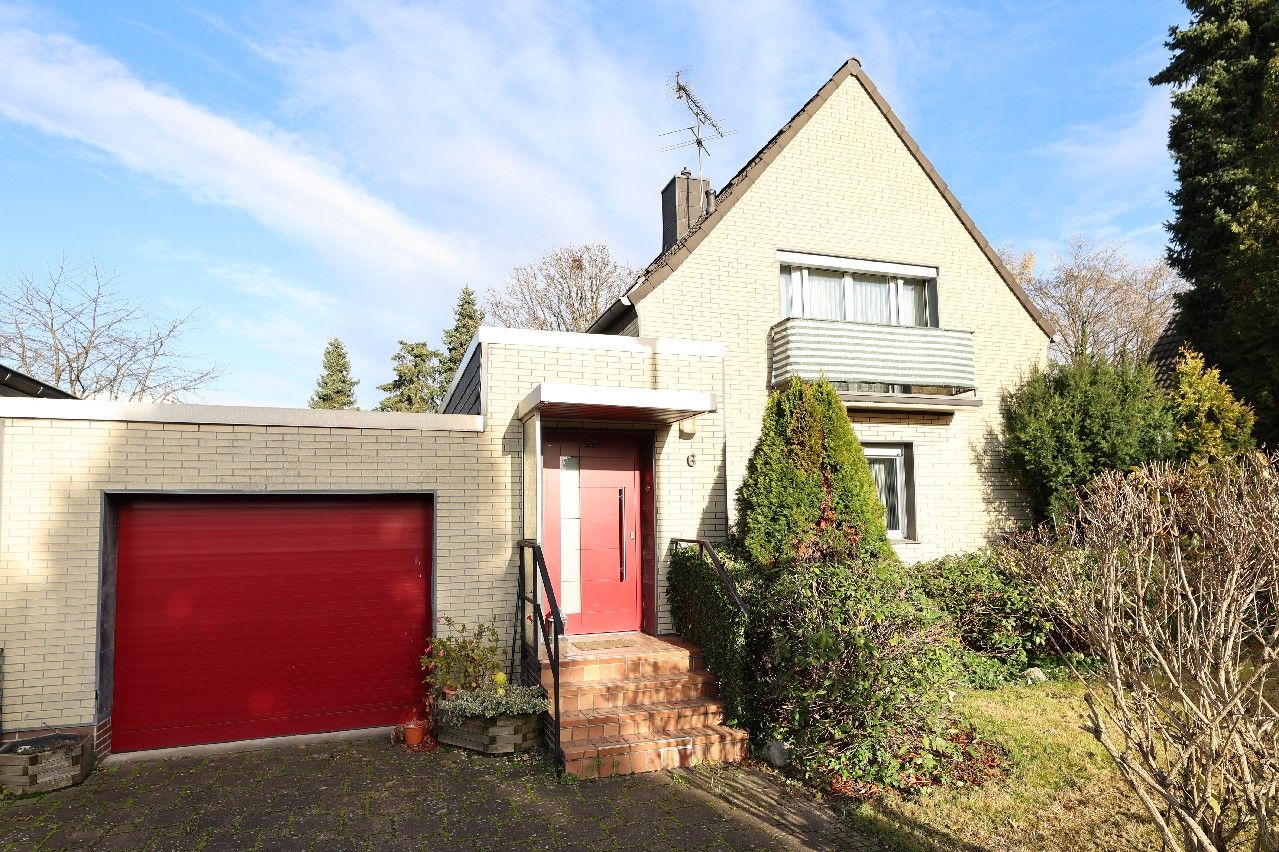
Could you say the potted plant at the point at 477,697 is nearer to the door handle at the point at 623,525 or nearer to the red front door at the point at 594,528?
the red front door at the point at 594,528

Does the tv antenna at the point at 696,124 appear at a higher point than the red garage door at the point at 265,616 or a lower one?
higher

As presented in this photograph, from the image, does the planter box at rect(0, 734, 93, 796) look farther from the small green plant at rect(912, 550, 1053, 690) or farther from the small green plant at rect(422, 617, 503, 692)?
the small green plant at rect(912, 550, 1053, 690)

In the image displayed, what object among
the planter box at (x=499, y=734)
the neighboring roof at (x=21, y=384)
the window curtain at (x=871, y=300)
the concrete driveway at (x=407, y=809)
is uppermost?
the window curtain at (x=871, y=300)

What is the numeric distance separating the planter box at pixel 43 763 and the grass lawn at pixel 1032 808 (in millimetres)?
5979

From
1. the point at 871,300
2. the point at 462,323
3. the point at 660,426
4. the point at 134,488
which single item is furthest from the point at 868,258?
the point at 462,323

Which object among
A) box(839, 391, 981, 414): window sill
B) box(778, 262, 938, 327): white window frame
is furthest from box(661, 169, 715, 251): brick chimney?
box(839, 391, 981, 414): window sill

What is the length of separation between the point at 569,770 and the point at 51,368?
19.9 metres

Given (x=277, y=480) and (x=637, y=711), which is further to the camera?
(x=277, y=480)

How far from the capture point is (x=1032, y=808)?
4.91 metres

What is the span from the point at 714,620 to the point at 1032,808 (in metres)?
2.87

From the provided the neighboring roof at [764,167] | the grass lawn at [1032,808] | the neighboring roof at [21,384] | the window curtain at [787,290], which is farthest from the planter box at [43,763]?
the window curtain at [787,290]

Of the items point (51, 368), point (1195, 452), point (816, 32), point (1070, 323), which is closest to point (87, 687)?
point (816, 32)

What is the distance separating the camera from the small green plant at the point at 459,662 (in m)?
6.75

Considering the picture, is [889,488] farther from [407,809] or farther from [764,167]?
[407,809]
